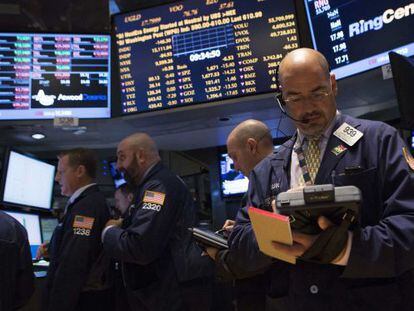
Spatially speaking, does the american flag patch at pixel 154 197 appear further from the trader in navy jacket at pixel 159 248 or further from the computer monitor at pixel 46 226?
the computer monitor at pixel 46 226

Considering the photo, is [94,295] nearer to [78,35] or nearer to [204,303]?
[204,303]

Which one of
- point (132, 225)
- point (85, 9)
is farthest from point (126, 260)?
point (85, 9)

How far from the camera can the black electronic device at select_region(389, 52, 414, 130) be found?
Answer: 70.5 inches

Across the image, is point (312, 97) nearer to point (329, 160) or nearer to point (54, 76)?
point (329, 160)

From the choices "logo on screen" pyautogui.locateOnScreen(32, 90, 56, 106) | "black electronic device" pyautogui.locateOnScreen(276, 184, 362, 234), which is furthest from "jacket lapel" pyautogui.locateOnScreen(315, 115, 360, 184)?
"logo on screen" pyautogui.locateOnScreen(32, 90, 56, 106)

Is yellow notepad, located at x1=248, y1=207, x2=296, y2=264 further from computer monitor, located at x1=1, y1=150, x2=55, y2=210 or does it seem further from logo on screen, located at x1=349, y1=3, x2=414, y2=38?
computer monitor, located at x1=1, y1=150, x2=55, y2=210

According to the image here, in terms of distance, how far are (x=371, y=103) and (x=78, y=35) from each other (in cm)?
276

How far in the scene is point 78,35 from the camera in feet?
14.2

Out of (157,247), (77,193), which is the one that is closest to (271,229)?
(157,247)

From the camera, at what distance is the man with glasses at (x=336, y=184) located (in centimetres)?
128

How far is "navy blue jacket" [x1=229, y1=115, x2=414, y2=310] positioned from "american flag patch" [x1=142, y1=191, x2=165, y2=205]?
130 cm

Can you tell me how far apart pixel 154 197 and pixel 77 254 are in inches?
26.4

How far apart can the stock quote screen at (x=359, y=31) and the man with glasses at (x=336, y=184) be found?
1616 mm

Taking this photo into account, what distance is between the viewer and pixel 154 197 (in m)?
2.89
